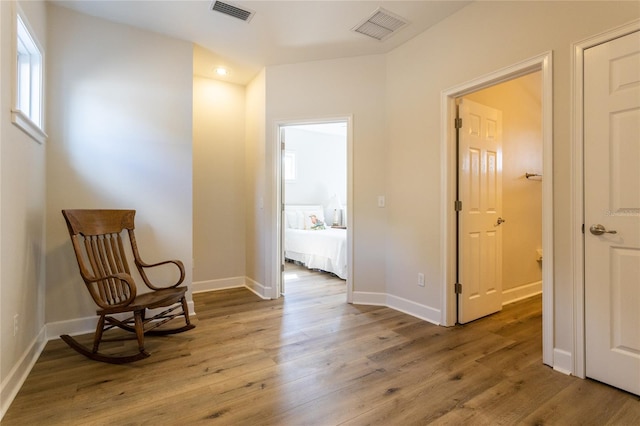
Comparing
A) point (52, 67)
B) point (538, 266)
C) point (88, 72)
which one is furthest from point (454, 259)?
point (52, 67)

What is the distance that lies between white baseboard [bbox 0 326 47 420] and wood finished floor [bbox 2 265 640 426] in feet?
0.12

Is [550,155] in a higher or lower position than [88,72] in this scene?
lower

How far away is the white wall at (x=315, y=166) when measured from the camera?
267 inches

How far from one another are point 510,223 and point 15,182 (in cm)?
422

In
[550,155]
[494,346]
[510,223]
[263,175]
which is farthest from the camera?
[263,175]

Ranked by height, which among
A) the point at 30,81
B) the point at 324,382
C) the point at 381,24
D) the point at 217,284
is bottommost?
the point at 324,382

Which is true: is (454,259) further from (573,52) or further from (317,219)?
(317,219)

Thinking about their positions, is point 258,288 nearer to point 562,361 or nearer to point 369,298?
point 369,298

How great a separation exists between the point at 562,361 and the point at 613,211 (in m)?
1.00

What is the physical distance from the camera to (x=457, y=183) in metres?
2.78

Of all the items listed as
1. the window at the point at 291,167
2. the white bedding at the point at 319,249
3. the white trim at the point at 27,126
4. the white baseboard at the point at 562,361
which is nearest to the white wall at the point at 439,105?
the white baseboard at the point at 562,361

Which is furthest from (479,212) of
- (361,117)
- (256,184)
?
(256,184)

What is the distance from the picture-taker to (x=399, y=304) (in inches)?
124

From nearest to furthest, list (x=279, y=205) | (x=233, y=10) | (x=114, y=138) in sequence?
(x=233, y=10), (x=114, y=138), (x=279, y=205)
